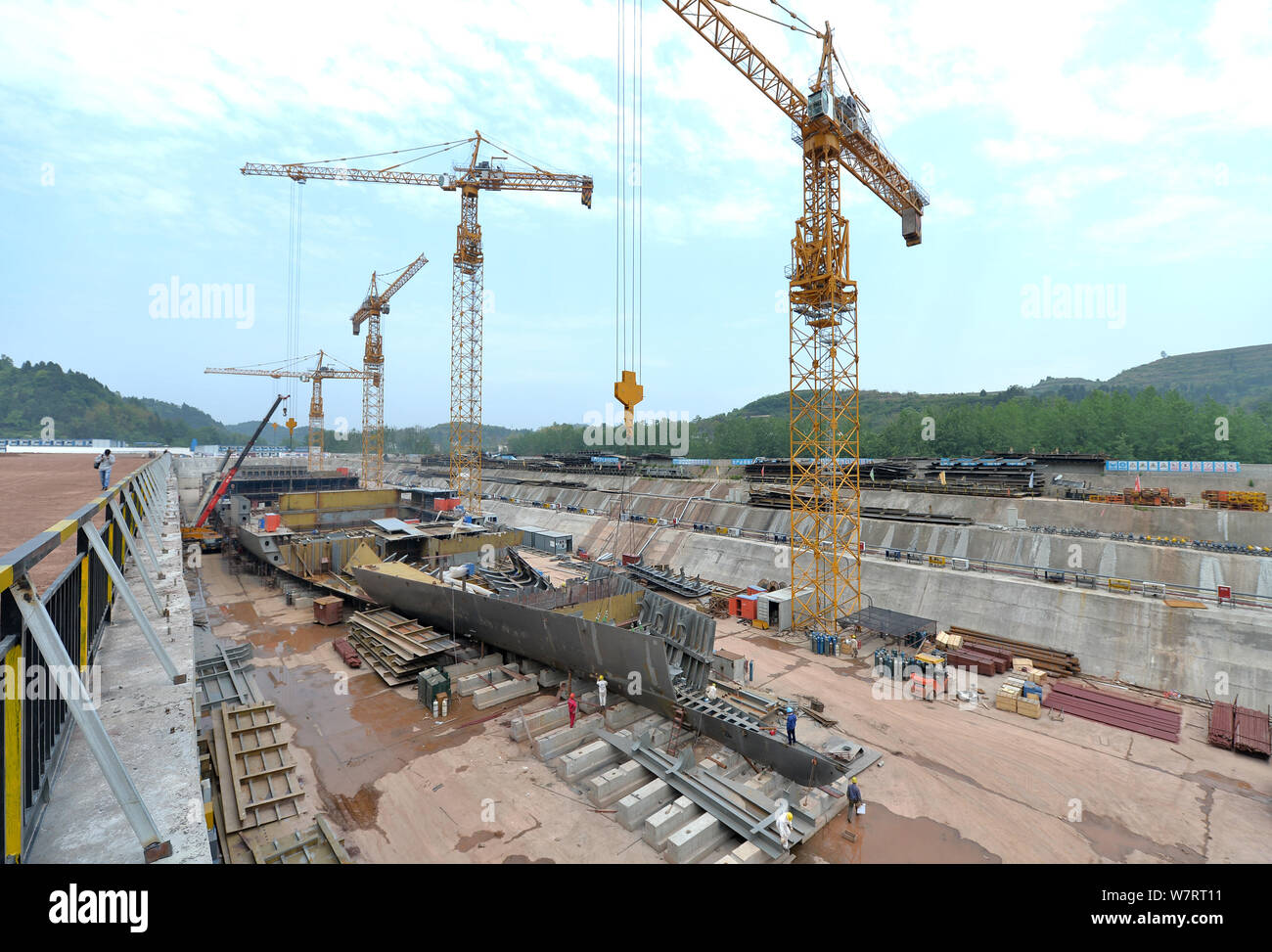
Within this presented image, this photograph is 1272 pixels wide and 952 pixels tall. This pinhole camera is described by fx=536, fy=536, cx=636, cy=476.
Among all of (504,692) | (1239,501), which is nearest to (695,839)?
(504,692)

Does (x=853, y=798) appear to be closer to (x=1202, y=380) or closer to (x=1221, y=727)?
(x=1221, y=727)

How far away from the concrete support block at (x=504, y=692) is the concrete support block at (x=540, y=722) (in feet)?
3.84

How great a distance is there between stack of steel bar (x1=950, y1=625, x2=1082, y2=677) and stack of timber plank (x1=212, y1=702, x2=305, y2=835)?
880 inches

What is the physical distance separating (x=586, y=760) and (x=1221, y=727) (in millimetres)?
17114

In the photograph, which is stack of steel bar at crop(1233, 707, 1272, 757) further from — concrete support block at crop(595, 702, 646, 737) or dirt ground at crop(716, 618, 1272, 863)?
concrete support block at crop(595, 702, 646, 737)

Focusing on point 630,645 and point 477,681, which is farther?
point 477,681

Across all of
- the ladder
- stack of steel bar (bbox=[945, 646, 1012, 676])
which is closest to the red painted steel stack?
the ladder

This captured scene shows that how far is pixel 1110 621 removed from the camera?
19.9m

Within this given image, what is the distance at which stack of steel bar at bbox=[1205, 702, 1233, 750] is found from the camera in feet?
46.3

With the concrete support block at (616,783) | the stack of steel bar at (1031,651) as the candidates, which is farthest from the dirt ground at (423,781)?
the stack of steel bar at (1031,651)

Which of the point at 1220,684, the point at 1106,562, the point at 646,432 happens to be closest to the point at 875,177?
the point at 1106,562

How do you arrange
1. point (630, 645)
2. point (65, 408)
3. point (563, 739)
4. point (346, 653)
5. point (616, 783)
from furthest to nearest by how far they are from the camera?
1. point (65, 408)
2. point (346, 653)
3. point (630, 645)
4. point (563, 739)
5. point (616, 783)

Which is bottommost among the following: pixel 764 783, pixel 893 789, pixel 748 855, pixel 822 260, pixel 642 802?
pixel 893 789

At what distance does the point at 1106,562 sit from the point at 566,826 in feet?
89.6
